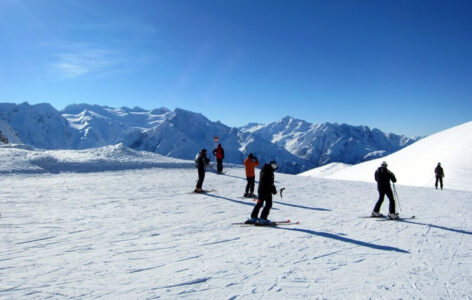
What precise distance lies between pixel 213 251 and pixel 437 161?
57.2m

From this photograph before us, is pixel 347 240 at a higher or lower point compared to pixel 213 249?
higher

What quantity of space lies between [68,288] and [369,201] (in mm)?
16322

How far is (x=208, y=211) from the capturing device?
A: 1245 cm

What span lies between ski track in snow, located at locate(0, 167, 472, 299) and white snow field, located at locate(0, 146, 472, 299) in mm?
35

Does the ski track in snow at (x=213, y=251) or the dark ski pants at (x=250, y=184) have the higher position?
the dark ski pants at (x=250, y=184)

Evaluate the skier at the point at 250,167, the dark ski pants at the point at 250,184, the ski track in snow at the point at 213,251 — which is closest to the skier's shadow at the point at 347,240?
the ski track in snow at the point at 213,251

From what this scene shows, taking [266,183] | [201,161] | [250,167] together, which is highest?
[201,161]

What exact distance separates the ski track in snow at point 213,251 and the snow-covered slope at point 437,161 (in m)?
35.2

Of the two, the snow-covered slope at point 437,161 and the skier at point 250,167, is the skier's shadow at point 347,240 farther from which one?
the snow-covered slope at point 437,161

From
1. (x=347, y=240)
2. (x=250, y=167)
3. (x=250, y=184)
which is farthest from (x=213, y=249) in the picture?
(x=250, y=184)

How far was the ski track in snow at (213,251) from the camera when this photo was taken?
5426 millimetres

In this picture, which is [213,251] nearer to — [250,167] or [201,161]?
[250,167]

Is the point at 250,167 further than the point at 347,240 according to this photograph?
Yes

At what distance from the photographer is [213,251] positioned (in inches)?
293
